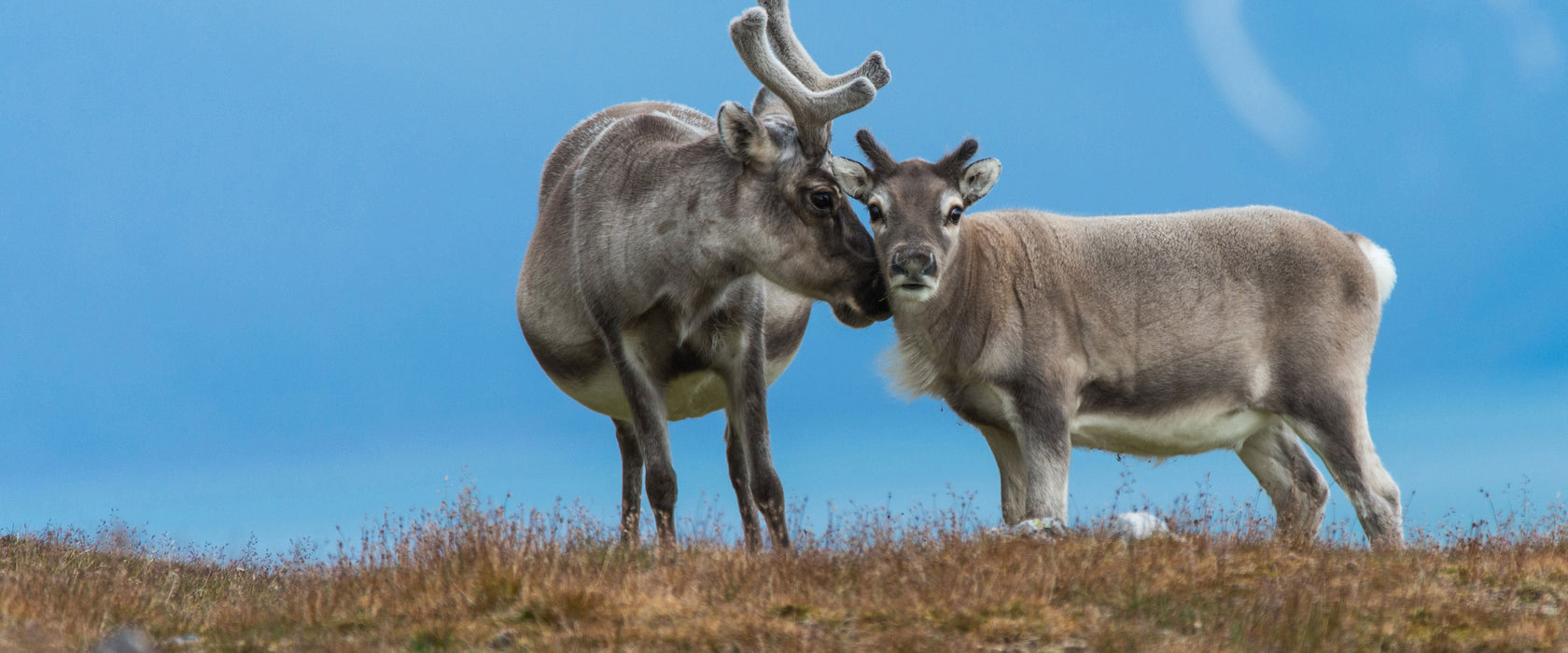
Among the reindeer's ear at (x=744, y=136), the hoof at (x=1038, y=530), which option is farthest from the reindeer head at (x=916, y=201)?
the hoof at (x=1038, y=530)

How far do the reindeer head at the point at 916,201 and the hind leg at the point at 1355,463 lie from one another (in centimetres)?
376

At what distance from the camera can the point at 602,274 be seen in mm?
11773

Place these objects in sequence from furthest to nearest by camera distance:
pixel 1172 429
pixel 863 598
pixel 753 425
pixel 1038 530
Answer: pixel 1172 429 → pixel 753 425 → pixel 1038 530 → pixel 863 598

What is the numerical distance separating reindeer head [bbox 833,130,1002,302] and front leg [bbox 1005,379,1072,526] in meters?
1.18

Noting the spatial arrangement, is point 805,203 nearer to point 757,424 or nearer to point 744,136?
point 744,136

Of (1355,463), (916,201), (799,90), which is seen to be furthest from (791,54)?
(1355,463)

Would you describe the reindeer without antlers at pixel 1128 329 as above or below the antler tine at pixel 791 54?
below

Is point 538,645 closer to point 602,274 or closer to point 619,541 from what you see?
point 619,541

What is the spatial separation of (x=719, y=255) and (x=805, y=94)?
149 cm

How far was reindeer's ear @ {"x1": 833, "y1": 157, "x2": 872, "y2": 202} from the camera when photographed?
10.8 metres

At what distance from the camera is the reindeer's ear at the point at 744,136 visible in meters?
10.9

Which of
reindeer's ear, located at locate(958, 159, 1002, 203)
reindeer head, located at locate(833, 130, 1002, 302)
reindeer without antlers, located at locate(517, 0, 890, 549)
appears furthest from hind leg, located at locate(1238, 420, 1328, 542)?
reindeer without antlers, located at locate(517, 0, 890, 549)

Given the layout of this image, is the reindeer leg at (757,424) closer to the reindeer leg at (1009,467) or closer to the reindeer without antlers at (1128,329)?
the reindeer without antlers at (1128,329)

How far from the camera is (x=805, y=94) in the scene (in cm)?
1120
